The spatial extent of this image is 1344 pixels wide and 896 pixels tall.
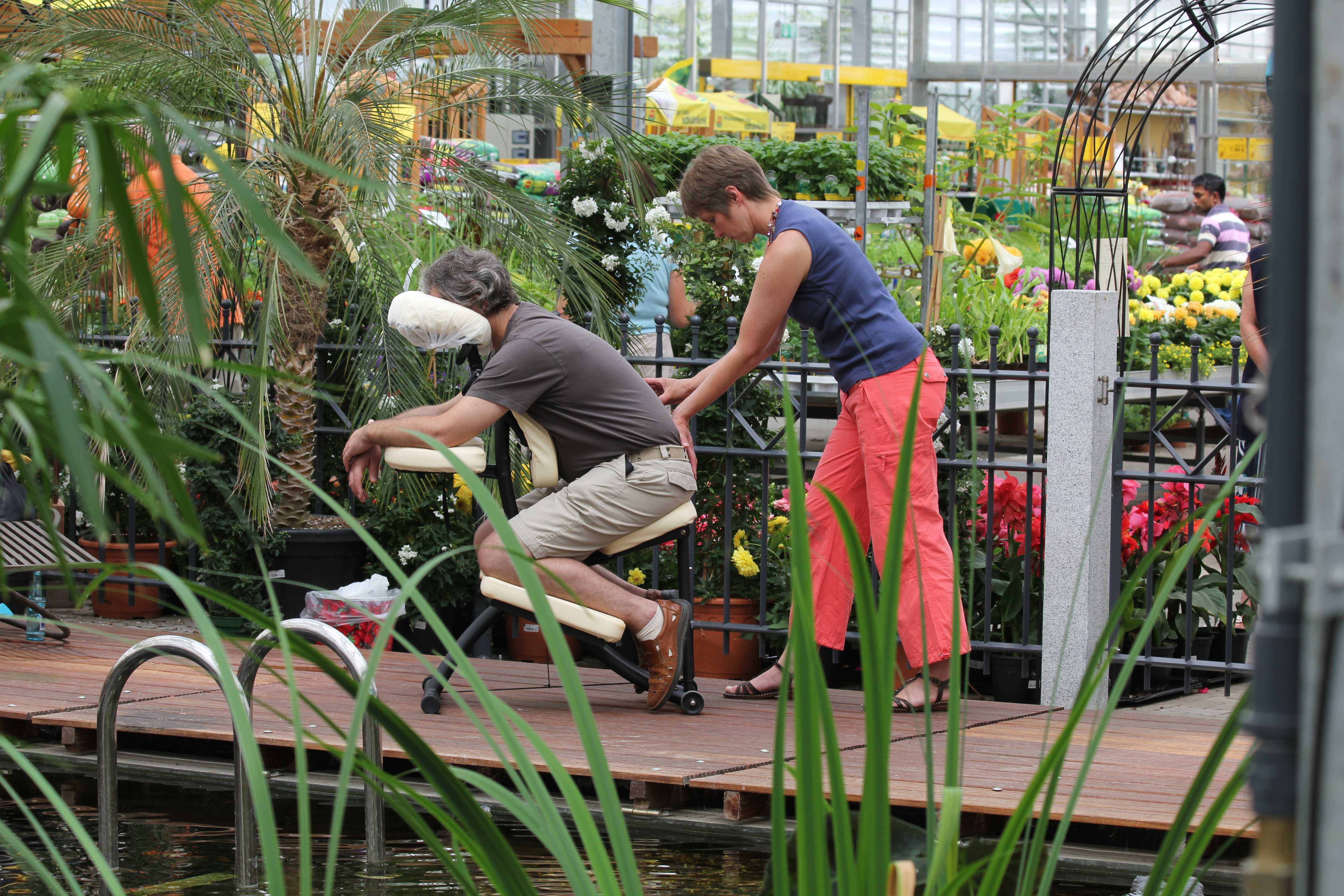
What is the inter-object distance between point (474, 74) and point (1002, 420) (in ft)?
21.4

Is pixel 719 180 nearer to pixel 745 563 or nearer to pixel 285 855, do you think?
pixel 745 563

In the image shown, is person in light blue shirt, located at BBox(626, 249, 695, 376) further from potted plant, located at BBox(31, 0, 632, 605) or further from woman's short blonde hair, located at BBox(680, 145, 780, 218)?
woman's short blonde hair, located at BBox(680, 145, 780, 218)

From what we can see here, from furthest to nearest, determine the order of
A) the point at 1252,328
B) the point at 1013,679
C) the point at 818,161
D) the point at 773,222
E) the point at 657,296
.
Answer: the point at 818,161 → the point at 657,296 → the point at 1252,328 → the point at 1013,679 → the point at 773,222

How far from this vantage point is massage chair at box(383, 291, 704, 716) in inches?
174

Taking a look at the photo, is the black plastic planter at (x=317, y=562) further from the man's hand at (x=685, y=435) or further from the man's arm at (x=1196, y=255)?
the man's arm at (x=1196, y=255)

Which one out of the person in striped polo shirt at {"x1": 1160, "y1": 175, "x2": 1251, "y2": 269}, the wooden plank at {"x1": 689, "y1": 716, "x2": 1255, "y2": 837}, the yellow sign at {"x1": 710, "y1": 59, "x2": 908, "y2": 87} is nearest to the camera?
the wooden plank at {"x1": 689, "y1": 716, "x2": 1255, "y2": 837}

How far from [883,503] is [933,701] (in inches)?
33.8

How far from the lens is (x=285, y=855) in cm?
405

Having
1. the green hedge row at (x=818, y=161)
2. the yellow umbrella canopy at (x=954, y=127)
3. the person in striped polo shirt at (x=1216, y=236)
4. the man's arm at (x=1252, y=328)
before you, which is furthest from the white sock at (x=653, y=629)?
the yellow umbrella canopy at (x=954, y=127)

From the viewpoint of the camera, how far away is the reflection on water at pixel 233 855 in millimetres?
3719

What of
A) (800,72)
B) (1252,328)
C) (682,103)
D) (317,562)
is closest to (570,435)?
(317,562)

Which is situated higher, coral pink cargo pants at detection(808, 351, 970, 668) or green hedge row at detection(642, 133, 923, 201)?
green hedge row at detection(642, 133, 923, 201)

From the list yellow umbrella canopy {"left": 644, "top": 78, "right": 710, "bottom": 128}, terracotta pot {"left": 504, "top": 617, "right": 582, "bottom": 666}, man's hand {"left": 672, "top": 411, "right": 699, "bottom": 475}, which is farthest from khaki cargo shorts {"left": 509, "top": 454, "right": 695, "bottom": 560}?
yellow umbrella canopy {"left": 644, "top": 78, "right": 710, "bottom": 128}

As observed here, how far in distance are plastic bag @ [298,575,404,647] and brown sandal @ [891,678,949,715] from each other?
5.92ft
